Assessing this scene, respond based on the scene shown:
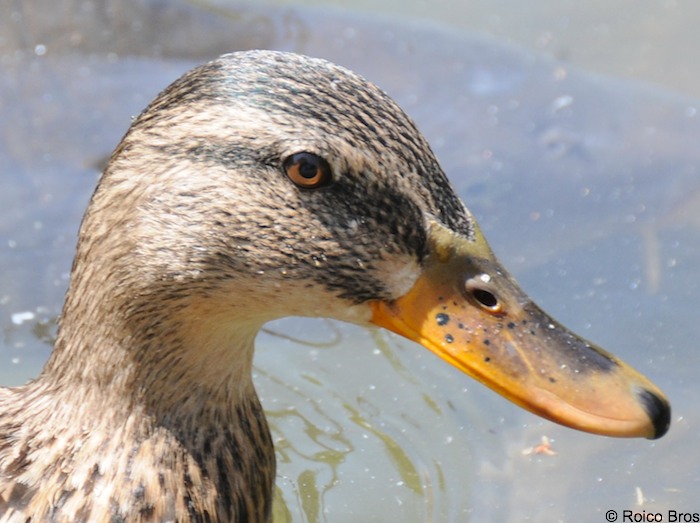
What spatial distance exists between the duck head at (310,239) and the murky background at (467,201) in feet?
3.96

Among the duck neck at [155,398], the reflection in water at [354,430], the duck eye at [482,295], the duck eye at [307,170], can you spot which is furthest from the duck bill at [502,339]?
the reflection in water at [354,430]

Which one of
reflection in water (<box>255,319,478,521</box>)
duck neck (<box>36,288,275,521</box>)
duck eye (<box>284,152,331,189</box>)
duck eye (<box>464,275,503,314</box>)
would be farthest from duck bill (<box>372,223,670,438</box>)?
reflection in water (<box>255,319,478,521</box>)

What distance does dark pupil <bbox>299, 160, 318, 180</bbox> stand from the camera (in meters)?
2.71

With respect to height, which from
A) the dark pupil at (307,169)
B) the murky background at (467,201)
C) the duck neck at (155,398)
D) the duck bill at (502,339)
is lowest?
the duck neck at (155,398)

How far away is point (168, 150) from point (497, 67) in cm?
363

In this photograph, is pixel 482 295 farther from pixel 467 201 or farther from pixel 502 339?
pixel 467 201

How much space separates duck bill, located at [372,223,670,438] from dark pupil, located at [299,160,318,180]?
13.6 inches

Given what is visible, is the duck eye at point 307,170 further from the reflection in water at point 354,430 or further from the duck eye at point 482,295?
the reflection in water at point 354,430

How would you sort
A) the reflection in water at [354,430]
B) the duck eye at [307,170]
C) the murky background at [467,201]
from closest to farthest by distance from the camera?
the duck eye at [307,170], the reflection in water at [354,430], the murky background at [467,201]

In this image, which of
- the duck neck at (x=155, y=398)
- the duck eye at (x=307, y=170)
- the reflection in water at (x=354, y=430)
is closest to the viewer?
the duck eye at (x=307, y=170)

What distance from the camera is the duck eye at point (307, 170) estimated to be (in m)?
2.71

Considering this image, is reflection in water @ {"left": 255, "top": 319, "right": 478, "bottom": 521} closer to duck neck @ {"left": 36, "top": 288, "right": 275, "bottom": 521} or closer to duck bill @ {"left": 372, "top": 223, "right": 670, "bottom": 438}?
duck neck @ {"left": 36, "top": 288, "right": 275, "bottom": 521}

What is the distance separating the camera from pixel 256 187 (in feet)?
9.11

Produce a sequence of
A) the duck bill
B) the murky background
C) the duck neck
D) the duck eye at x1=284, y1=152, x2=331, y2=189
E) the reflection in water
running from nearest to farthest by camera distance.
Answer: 1. the duck eye at x1=284, y1=152, x2=331, y2=189
2. the duck bill
3. the duck neck
4. the reflection in water
5. the murky background
